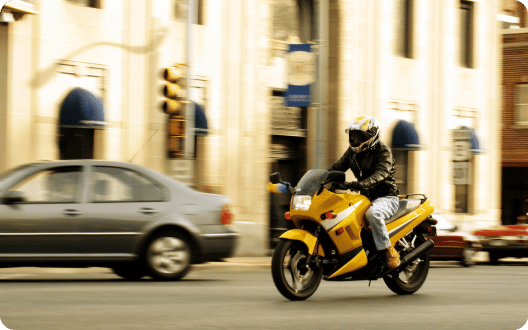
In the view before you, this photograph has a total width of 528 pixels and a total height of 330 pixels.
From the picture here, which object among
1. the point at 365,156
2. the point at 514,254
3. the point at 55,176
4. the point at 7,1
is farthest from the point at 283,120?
the point at 365,156

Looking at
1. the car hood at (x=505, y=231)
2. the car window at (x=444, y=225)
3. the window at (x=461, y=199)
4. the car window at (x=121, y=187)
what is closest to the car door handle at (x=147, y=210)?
the car window at (x=121, y=187)

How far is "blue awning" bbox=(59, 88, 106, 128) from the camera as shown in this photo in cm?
1681

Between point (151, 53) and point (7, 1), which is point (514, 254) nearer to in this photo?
point (151, 53)

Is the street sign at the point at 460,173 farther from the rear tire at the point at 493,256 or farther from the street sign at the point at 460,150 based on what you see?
the rear tire at the point at 493,256

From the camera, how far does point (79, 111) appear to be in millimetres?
16828

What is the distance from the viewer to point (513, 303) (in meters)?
8.82

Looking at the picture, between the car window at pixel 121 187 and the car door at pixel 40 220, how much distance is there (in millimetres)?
259

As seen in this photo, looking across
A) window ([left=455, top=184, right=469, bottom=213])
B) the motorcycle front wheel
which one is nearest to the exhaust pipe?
the motorcycle front wheel

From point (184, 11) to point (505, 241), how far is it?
31.1 ft

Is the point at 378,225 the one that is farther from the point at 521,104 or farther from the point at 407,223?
the point at 521,104

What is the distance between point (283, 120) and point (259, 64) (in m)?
1.86

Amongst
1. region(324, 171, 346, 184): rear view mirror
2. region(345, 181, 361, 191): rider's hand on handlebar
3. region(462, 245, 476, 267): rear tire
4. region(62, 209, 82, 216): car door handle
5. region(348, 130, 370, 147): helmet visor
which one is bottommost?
region(462, 245, 476, 267): rear tire

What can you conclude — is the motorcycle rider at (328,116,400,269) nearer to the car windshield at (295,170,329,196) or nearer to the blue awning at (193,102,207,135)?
the car windshield at (295,170,329,196)

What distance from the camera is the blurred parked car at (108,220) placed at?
10297 mm
